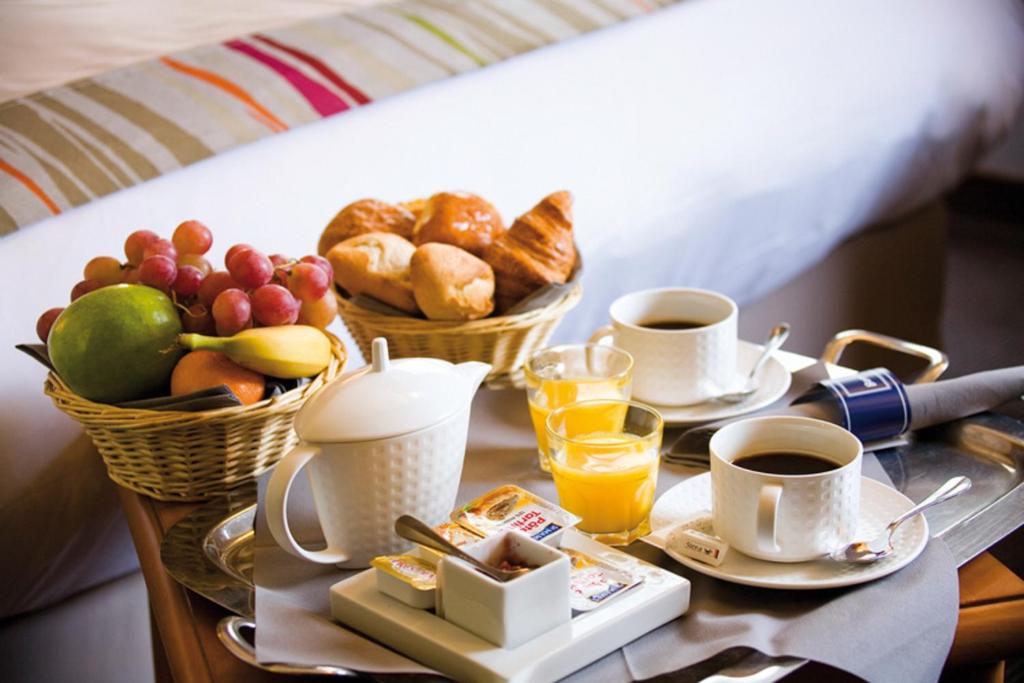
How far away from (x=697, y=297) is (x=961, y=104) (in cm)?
127

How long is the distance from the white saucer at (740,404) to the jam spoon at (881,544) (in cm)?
19

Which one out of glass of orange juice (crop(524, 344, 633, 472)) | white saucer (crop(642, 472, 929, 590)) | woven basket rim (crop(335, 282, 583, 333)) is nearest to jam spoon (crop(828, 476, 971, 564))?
white saucer (crop(642, 472, 929, 590))

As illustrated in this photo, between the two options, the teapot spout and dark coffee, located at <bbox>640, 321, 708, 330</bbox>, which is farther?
dark coffee, located at <bbox>640, 321, 708, 330</bbox>

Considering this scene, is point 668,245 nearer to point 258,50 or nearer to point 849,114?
point 849,114

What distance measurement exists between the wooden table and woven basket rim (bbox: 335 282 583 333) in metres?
0.29

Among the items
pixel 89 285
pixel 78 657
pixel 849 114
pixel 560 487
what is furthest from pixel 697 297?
pixel 849 114

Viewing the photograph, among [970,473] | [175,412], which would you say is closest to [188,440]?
[175,412]

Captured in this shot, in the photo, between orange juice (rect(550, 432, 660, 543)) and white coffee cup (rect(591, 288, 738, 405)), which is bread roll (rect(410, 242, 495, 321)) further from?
orange juice (rect(550, 432, 660, 543))

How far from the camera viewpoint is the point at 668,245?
1.53 meters

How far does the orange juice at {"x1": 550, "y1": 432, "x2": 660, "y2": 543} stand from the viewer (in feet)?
2.37

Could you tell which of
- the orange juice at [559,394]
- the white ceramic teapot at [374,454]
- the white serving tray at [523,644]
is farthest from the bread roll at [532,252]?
the white serving tray at [523,644]

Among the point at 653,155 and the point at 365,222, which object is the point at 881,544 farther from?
the point at 653,155

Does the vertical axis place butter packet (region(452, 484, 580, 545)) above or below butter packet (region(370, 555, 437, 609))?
above

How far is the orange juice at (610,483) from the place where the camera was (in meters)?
0.72
